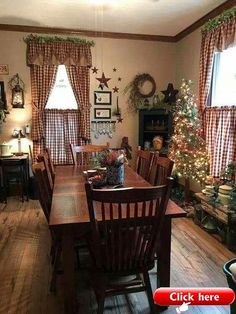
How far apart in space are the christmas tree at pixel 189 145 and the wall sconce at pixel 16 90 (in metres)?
2.62

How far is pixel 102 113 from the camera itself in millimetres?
4910

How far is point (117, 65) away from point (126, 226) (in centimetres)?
391

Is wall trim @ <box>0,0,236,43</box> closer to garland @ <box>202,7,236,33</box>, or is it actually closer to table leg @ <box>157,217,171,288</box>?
garland @ <box>202,7,236,33</box>

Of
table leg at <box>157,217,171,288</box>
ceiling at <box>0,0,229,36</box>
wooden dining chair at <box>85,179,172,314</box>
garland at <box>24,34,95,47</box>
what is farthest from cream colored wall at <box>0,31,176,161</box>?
wooden dining chair at <box>85,179,172,314</box>

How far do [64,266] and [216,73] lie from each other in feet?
11.0

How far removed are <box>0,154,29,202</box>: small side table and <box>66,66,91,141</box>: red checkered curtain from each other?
1.09 meters

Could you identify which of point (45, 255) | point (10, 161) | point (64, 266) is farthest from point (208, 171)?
point (10, 161)

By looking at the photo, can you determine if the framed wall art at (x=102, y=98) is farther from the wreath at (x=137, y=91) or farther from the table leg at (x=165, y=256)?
the table leg at (x=165, y=256)

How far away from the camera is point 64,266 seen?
1714mm

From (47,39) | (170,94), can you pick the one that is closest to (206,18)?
(170,94)

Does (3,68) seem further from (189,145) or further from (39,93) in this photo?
(189,145)

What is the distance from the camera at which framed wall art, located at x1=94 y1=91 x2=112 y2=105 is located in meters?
4.85

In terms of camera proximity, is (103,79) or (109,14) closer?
(109,14)

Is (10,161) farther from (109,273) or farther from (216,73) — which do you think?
(216,73)
